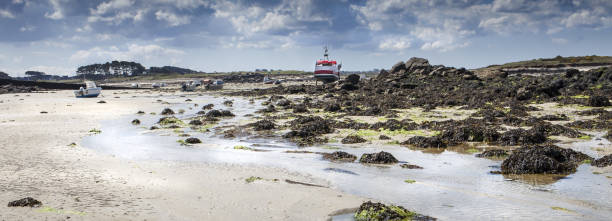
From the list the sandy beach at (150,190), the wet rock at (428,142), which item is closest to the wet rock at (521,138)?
the wet rock at (428,142)

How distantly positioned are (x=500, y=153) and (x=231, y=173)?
7.60 metres

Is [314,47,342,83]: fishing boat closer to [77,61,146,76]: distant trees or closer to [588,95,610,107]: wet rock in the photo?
[588,95,610,107]: wet rock

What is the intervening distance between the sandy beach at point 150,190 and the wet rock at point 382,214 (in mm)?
598

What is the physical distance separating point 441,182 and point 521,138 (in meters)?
5.38

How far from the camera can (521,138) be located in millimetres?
12867

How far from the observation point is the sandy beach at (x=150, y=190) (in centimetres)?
711

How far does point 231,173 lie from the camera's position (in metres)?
10.4

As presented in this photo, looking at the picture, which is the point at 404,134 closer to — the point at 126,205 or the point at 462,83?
the point at 126,205

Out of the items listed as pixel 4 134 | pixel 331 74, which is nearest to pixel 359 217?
pixel 4 134

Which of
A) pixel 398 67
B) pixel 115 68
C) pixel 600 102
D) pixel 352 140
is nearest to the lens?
pixel 352 140

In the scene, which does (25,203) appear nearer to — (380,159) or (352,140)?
(380,159)

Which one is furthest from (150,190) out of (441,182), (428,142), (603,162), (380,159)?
(603,162)

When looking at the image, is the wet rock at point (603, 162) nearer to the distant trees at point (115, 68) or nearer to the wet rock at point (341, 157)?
the wet rock at point (341, 157)

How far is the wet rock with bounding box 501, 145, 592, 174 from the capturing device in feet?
31.0
